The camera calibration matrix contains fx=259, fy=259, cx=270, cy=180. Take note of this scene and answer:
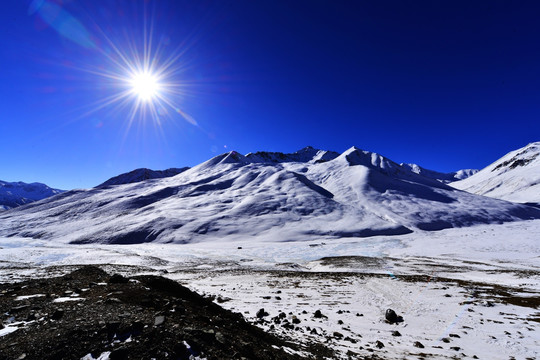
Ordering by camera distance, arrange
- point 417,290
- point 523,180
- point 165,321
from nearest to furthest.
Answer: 1. point 165,321
2. point 417,290
3. point 523,180

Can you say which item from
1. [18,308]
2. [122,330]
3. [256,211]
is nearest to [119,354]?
[122,330]

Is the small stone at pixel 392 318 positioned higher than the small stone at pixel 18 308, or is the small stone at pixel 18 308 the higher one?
the small stone at pixel 18 308

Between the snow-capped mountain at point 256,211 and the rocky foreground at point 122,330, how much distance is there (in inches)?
3141

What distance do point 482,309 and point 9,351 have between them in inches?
858

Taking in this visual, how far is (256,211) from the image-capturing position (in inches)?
4665

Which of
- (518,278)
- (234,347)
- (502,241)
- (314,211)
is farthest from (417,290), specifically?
(314,211)

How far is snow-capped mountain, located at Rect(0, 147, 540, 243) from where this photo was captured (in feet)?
316

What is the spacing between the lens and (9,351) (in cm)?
559

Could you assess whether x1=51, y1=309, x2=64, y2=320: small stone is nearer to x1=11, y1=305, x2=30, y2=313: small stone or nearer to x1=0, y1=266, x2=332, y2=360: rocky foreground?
x1=0, y1=266, x2=332, y2=360: rocky foreground

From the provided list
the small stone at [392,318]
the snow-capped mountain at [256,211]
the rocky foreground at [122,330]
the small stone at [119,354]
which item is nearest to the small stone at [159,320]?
the rocky foreground at [122,330]

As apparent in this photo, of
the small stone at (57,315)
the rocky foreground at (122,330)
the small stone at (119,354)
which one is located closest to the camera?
the small stone at (119,354)

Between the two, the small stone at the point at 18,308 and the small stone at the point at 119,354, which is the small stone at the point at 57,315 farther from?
the small stone at the point at 119,354

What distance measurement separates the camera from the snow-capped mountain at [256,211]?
316 feet

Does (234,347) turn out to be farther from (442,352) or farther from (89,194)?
(89,194)
